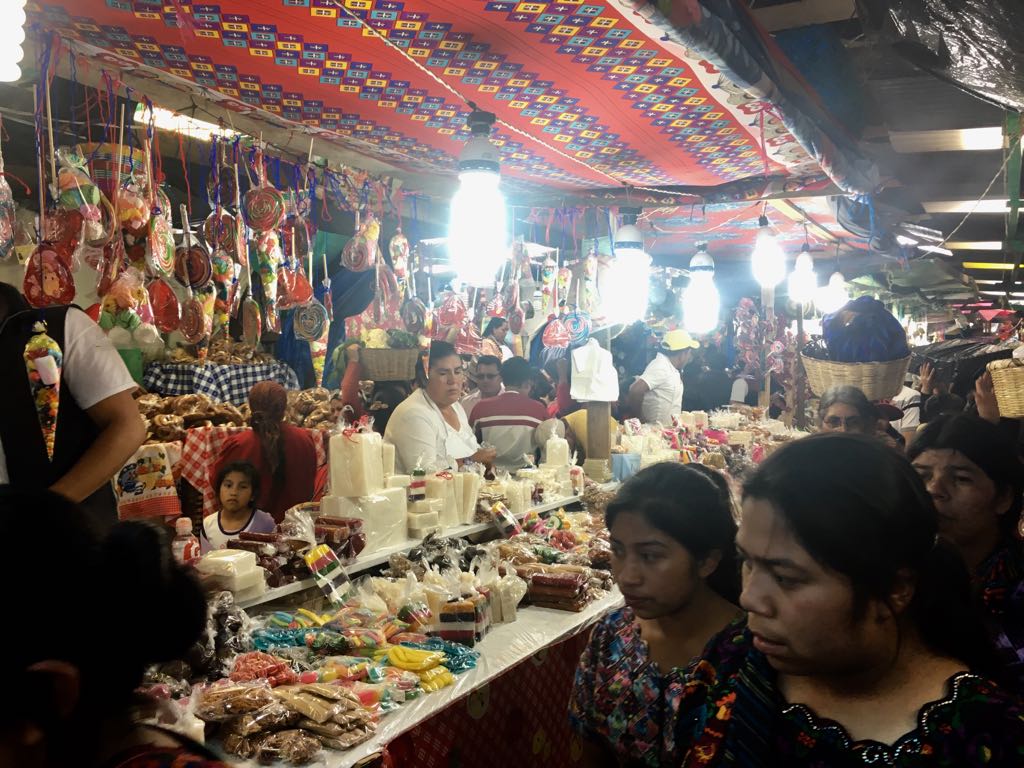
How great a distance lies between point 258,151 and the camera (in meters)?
3.98

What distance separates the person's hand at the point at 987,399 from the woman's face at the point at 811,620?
13.2 feet

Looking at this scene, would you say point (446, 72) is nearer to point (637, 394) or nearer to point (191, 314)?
point (191, 314)

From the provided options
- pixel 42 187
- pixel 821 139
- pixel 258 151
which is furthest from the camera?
pixel 821 139

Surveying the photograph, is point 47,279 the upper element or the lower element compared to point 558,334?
upper

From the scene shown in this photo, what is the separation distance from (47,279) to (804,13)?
3.64 metres

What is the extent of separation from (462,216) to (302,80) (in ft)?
3.26

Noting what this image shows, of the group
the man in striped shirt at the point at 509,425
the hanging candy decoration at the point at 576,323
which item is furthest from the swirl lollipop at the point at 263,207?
the hanging candy decoration at the point at 576,323

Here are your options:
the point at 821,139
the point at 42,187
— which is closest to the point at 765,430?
the point at 821,139

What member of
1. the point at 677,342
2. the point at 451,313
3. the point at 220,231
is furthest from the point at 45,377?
the point at 677,342

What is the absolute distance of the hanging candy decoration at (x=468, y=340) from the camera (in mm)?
5945

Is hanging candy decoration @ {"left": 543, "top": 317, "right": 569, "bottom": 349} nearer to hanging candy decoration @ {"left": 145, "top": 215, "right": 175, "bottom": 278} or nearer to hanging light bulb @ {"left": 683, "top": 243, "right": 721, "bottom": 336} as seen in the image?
hanging light bulb @ {"left": 683, "top": 243, "right": 721, "bottom": 336}

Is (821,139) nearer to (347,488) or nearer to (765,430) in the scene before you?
(347,488)

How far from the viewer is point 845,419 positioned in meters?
4.71

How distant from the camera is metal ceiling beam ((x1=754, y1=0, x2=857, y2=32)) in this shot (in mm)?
3871
